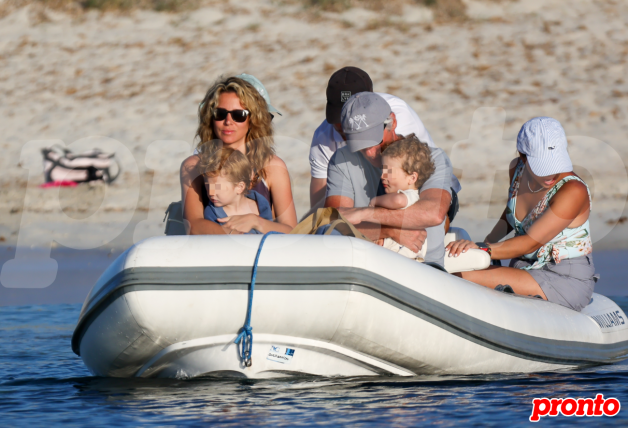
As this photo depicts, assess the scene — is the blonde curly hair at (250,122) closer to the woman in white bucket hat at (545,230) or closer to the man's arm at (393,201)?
the man's arm at (393,201)

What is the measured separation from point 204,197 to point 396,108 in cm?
135

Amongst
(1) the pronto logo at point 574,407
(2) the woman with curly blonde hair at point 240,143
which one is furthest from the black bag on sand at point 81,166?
(1) the pronto logo at point 574,407

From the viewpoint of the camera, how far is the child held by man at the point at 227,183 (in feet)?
13.5

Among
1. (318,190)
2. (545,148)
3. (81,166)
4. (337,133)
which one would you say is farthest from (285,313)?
(81,166)

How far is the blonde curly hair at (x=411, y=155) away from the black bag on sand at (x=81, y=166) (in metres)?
7.51

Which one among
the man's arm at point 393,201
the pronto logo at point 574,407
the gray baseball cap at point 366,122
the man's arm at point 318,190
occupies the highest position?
the gray baseball cap at point 366,122

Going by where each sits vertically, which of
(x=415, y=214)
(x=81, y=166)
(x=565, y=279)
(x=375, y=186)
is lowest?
(x=565, y=279)

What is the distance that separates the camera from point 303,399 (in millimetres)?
3877

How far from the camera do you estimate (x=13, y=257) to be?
8.80 metres

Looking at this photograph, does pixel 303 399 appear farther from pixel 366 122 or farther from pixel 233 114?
pixel 233 114

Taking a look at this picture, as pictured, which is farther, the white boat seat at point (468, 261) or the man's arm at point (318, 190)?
the man's arm at point (318, 190)

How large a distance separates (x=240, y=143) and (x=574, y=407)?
6.78ft

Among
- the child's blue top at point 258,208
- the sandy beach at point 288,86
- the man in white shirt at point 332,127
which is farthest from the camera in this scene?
the sandy beach at point 288,86

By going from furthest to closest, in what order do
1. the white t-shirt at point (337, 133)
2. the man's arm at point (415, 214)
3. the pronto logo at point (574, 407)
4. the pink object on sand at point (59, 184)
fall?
the pink object on sand at point (59, 184)
the white t-shirt at point (337, 133)
the man's arm at point (415, 214)
the pronto logo at point (574, 407)
